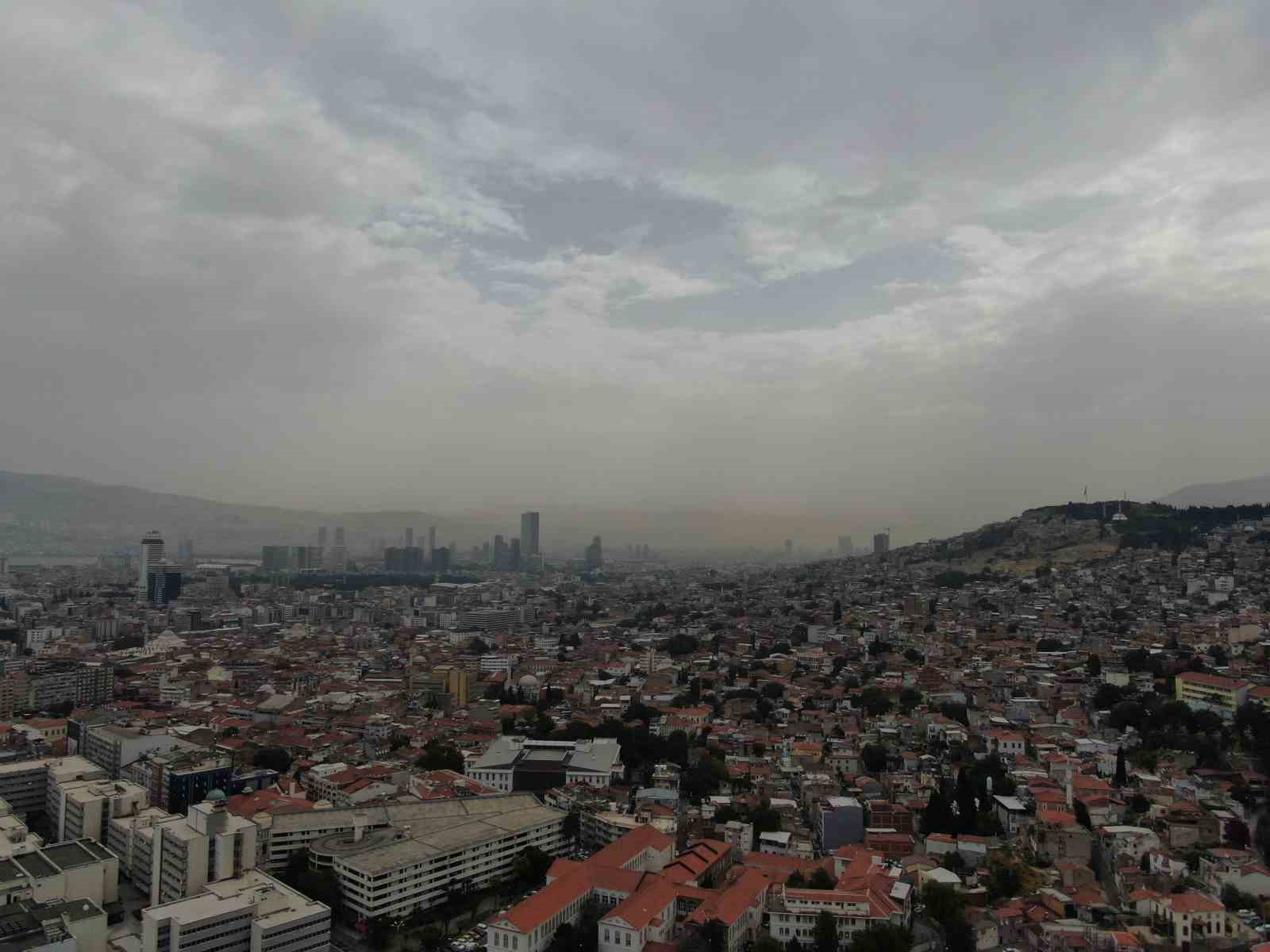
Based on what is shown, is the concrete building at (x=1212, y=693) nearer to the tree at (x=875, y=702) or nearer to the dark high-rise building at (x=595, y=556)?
the tree at (x=875, y=702)

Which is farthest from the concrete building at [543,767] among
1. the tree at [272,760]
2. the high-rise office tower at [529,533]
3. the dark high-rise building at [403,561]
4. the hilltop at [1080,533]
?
the high-rise office tower at [529,533]

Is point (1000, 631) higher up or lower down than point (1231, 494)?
lower down

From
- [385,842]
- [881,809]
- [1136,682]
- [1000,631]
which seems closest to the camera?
[385,842]

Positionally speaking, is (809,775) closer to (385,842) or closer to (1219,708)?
(385,842)

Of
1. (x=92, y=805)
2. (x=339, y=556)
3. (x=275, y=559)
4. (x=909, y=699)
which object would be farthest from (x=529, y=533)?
(x=92, y=805)

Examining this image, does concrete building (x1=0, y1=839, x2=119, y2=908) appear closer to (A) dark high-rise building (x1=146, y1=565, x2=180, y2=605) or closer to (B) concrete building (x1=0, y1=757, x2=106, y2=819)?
(B) concrete building (x1=0, y1=757, x2=106, y2=819)

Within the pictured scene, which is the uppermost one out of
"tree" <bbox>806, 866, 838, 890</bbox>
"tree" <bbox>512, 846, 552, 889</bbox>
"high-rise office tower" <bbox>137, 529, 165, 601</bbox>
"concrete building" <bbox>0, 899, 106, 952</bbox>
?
"high-rise office tower" <bbox>137, 529, 165, 601</bbox>

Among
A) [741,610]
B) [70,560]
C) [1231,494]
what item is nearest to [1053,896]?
[741,610]

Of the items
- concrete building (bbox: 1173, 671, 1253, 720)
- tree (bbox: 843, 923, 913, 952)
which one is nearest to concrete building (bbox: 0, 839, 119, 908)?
tree (bbox: 843, 923, 913, 952)
